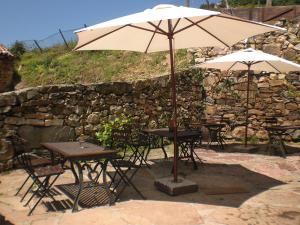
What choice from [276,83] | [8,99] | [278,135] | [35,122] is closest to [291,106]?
[276,83]

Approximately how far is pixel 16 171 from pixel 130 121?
2.81m

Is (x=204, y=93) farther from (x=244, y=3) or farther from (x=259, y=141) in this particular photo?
(x=244, y=3)

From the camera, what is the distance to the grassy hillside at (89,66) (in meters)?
13.9

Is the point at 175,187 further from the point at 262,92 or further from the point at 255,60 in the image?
the point at 262,92

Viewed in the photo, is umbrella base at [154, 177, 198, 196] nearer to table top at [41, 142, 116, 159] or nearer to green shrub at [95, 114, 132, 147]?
table top at [41, 142, 116, 159]

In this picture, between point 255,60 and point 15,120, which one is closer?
point 15,120

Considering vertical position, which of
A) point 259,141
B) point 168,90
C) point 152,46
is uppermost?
point 152,46

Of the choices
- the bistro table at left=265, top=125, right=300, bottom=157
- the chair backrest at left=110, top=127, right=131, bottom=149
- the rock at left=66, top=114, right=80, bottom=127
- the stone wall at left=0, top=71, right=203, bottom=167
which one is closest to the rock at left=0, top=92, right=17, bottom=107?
the stone wall at left=0, top=71, right=203, bottom=167

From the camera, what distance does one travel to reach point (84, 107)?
313 inches

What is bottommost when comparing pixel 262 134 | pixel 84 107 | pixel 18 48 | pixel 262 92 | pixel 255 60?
pixel 262 134

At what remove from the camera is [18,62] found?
20281 millimetres

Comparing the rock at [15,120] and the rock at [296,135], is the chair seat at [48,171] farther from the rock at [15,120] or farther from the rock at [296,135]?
the rock at [296,135]

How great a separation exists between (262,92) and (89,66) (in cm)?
843

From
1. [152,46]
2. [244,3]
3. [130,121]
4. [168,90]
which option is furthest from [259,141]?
[244,3]
